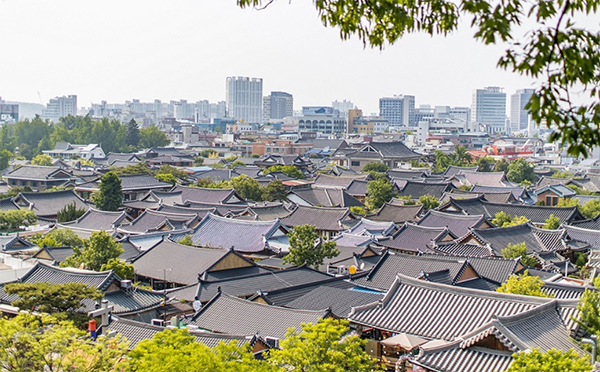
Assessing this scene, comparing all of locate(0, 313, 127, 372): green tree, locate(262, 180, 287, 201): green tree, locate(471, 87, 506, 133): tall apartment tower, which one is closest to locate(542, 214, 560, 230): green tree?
locate(262, 180, 287, 201): green tree

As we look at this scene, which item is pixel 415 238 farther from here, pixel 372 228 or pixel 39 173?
pixel 39 173

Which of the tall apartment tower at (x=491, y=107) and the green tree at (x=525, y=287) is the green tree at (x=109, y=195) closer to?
the green tree at (x=525, y=287)

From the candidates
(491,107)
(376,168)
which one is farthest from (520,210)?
(491,107)

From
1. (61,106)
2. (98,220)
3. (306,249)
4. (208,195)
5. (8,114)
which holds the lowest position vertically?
(98,220)

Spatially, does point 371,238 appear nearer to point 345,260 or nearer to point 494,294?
point 345,260

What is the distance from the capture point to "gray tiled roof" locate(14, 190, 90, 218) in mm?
38781

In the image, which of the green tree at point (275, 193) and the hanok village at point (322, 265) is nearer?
the hanok village at point (322, 265)

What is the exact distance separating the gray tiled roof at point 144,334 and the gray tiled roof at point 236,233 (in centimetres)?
1384

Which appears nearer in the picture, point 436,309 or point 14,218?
point 436,309

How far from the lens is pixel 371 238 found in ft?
98.3

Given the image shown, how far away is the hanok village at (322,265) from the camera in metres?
13.8

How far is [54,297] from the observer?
15.7 m

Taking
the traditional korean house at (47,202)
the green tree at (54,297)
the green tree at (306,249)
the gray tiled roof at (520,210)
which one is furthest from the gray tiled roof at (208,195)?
the green tree at (54,297)

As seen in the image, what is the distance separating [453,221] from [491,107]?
505ft
